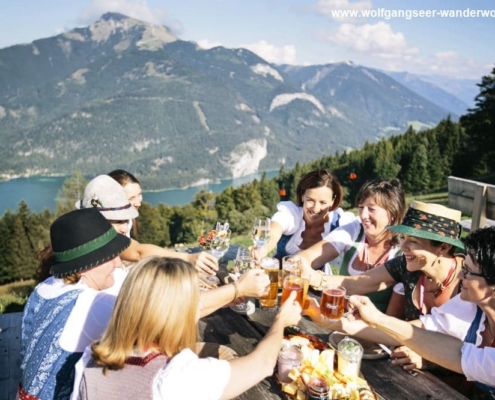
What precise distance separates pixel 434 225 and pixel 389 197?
1.08 m

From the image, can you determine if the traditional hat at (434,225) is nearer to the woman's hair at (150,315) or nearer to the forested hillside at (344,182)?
the woman's hair at (150,315)

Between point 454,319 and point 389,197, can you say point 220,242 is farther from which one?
point 454,319

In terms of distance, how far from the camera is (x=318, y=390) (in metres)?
2.14

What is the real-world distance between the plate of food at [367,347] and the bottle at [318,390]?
0.54 metres

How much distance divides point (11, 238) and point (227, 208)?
2961 cm

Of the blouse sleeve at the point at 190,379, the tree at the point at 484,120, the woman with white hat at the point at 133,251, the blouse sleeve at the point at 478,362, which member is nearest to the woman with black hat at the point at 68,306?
the woman with white hat at the point at 133,251

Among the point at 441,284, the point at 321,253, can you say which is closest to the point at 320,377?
the point at 441,284

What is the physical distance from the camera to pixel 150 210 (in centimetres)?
5962

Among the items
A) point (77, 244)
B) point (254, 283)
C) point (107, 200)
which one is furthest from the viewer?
point (107, 200)

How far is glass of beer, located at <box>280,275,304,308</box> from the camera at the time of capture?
9.13ft

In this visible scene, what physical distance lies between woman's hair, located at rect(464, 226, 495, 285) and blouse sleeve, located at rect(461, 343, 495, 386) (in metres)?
0.39

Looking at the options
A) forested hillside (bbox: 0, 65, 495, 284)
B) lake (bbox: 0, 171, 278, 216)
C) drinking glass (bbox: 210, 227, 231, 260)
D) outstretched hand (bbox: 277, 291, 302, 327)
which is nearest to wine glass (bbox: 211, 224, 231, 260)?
drinking glass (bbox: 210, 227, 231, 260)

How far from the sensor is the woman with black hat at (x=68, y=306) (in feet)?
7.23

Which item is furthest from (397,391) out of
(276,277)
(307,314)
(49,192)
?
(49,192)
